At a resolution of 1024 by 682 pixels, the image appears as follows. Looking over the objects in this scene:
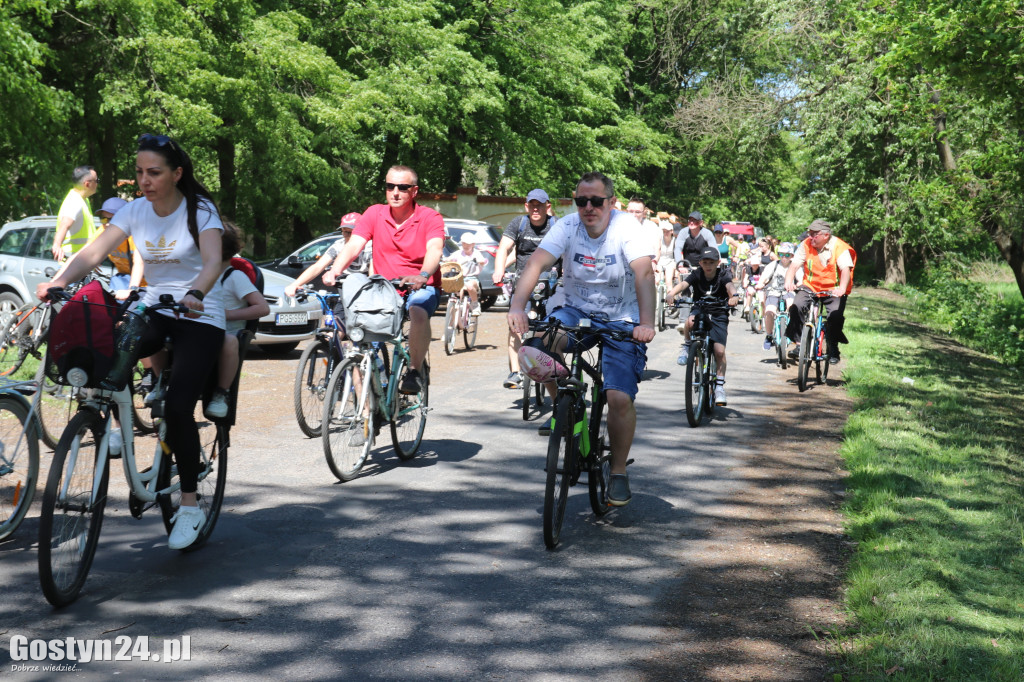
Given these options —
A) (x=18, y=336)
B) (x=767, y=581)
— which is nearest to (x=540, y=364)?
(x=767, y=581)

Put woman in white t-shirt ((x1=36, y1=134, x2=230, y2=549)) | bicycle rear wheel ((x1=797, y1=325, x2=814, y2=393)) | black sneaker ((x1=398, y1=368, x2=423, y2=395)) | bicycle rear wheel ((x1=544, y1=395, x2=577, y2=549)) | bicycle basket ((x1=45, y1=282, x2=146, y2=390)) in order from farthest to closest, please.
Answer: bicycle rear wheel ((x1=797, y1=325, x2=814, y2=393))
black sneaker ((x1=398, y1=368, x2=423, y2=395))
bicycle rear wheel ((x1=544, y1=395, x2=577, y2=549))
woman in white t-shirt ((x1=36, y1=134, x2=230, y2=549))
bicycle basket ((x1=45, y1=282, x2=146, y2=390))

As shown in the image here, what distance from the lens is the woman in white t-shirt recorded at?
16.6ft

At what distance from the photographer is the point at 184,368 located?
510cm

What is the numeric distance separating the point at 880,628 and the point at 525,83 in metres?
30.2

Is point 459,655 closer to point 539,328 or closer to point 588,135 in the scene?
point 539,328

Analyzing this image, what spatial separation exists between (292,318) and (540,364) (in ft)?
29.9

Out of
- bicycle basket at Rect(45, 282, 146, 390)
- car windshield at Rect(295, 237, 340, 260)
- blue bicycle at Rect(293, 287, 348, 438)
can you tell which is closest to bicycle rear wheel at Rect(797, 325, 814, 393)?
blue bicycle at Rect(293, 287, 348, 438)

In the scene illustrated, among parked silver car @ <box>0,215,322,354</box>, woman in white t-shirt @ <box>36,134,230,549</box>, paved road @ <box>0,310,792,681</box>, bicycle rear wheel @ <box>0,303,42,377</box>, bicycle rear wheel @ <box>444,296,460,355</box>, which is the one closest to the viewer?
paved road @ <box>0,310,792,681</box>

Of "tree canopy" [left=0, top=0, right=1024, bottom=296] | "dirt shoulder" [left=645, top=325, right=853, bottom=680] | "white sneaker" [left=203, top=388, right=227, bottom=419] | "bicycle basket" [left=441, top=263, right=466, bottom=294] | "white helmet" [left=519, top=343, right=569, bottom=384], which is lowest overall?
"dirt shoulder" [left=645, top=325, right=853, bottom=680]

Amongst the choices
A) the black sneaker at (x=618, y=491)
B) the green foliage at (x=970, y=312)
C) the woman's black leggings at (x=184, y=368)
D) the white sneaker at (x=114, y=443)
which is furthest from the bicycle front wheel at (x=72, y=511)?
the green foliage at (x=970, y=312)

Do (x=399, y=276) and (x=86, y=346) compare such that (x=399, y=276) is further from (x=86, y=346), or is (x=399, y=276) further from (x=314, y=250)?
(x=314, y=250)

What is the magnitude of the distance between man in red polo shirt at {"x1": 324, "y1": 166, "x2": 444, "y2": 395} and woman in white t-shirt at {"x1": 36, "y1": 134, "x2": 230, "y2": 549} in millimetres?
2304

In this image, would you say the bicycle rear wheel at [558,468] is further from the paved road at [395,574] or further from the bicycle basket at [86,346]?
the bicycle basket at [86,346]

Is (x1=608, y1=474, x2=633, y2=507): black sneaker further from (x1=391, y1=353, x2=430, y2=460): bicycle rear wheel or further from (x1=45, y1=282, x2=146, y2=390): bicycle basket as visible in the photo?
(x1=45, y1=282, x2=146, y2=390): bicycle basket
